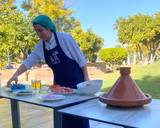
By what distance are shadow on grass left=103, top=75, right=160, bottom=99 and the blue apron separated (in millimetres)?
2439

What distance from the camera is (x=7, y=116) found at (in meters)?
3.81

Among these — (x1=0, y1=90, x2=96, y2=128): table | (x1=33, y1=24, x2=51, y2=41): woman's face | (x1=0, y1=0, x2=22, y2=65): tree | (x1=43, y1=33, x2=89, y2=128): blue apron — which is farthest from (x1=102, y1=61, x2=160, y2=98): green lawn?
(x1=0, y1=90, x2=96, y2=128): table

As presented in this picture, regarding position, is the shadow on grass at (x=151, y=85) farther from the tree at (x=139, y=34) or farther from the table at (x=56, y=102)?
the tree at (x=139, y=34)

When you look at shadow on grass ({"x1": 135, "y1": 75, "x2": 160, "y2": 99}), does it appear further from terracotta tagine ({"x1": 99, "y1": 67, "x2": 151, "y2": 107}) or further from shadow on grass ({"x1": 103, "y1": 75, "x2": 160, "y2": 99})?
terracotta tagine ({"x1": 99, "y1": 67, "x2": 151, "y2": 107})

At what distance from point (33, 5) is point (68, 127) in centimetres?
898

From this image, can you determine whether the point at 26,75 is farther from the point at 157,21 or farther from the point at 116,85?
the point at 116,85

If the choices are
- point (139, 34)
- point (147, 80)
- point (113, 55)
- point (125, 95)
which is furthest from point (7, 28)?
point (125, 95)

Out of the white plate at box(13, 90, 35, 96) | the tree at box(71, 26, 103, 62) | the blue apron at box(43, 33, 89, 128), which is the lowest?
the white plate at box(13, 90, 35, 96)

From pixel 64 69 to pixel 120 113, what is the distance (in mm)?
802

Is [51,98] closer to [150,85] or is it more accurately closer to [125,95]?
[125,95]

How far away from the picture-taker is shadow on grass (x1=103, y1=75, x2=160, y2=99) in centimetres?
456

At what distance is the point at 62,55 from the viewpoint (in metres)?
1.96

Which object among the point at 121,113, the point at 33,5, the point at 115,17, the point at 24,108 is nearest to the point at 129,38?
the point at 115,17

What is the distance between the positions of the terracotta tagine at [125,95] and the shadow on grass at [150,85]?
9.77 ft
